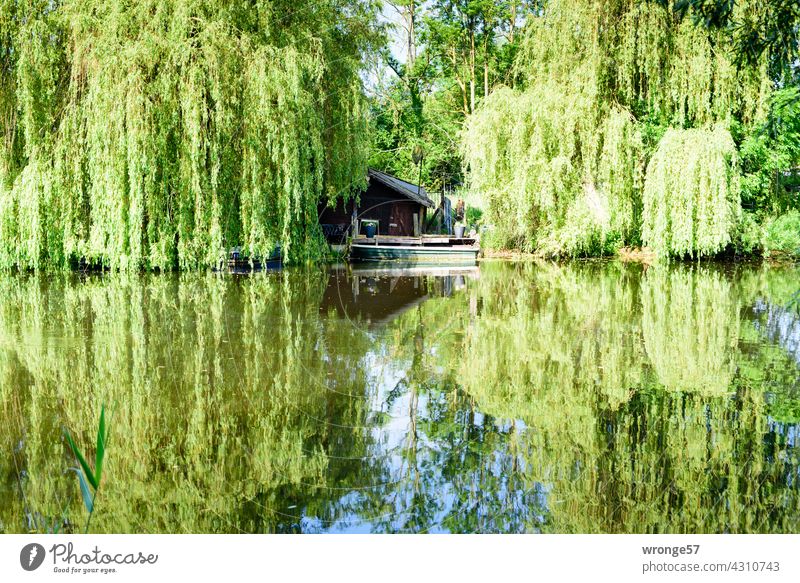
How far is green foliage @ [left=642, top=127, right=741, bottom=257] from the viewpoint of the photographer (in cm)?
1825

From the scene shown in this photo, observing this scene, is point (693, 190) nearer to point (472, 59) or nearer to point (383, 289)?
point (383, 289)

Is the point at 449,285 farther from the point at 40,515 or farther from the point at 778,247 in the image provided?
the point at 40,515

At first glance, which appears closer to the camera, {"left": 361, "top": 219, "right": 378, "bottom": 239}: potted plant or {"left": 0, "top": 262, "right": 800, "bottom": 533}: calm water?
{"left": 0, "top": 262, "right": 800, "bottom": 533}: calm water

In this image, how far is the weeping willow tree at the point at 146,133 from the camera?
45.4 ft

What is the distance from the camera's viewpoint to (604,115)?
20.1 metres

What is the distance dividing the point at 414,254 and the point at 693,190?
26.0ft

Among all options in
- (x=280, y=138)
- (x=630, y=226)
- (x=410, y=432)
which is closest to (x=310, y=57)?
(x=280, y=138)

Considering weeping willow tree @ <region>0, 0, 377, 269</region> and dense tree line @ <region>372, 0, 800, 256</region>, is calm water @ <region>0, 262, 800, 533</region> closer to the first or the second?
weeping willow tree @ <region>0, 0, 377, 269</region>

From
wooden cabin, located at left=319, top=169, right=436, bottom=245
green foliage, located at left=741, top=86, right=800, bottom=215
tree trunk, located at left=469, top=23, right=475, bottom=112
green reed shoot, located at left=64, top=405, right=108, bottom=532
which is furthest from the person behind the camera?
tree trunk, located at left=469, top=23, right=475, bottom=112

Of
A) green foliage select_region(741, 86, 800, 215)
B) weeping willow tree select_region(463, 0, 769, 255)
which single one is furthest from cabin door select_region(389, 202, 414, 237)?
green foliage select_region(741, 86, 800, 215)

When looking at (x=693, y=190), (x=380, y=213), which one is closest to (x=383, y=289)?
(x=693, y=190)

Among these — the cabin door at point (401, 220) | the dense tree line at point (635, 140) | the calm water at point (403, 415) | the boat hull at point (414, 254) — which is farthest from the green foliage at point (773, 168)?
the cabin door at point (401, 220)

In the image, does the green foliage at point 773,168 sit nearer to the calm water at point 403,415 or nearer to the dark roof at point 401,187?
the calm water at point 403,415
